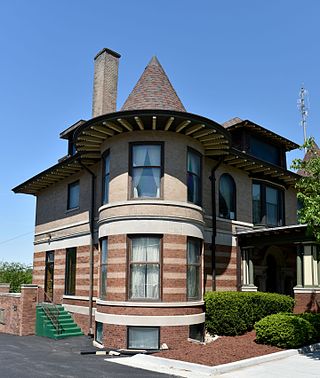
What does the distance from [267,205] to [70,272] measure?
993 centimetres

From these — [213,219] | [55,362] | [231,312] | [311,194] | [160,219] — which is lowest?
[55,362]

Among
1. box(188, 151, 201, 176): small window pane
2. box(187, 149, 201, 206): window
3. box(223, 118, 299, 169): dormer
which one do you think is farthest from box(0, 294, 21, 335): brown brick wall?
box(223, 118, 299, 169): dormer

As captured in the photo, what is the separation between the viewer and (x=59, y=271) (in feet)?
72.0

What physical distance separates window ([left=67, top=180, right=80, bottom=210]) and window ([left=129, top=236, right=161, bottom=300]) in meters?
7.00

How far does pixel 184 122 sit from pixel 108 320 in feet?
23.2

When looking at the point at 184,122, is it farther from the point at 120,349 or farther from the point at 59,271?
the point at 59,271

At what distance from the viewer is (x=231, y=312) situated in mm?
16156

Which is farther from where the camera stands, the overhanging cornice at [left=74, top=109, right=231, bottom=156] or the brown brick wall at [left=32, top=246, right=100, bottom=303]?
the brown brick wall at [left=32, top=246, right=100, bottom=303]

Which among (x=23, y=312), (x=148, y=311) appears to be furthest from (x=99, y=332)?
(x=23, y=312)

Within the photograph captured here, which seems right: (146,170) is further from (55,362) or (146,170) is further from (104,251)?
(55,362)

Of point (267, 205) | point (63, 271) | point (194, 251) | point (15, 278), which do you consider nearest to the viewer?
point (194, 251)

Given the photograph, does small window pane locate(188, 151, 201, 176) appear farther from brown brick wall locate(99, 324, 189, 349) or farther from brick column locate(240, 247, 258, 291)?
brown brick wall locate(99, 324, 189, 349)

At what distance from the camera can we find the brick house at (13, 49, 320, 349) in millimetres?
14930

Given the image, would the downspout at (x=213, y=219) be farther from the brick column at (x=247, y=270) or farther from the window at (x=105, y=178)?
the window at (x=105, y=178)
